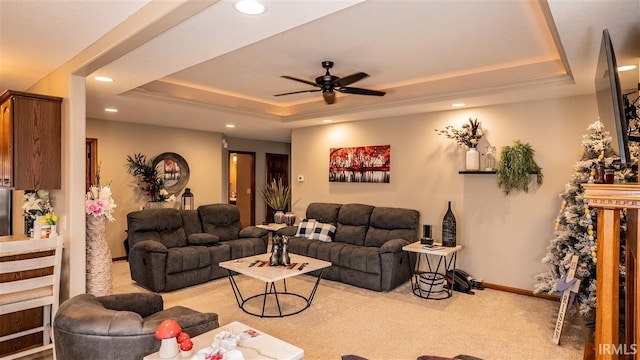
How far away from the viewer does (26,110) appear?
3020 millimetres

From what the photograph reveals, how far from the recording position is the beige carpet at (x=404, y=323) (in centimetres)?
303

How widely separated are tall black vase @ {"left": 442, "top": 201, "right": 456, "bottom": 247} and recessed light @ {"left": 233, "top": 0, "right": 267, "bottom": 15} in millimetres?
3572

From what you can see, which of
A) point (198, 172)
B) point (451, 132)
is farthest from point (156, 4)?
point (198, 172)

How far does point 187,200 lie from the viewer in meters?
6.87

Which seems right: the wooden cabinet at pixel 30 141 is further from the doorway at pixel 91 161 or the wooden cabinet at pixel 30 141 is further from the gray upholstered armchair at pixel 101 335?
the doorway at pixel 91 161

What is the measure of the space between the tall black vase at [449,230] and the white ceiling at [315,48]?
1.44 meters

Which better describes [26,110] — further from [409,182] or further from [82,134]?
[409,182]

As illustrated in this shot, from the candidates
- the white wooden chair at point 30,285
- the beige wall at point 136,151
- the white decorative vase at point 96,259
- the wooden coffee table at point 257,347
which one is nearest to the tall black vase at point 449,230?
the wooden coffee table at point 257,347

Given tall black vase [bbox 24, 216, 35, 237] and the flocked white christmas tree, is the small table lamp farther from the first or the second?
the flocked white christmas tree

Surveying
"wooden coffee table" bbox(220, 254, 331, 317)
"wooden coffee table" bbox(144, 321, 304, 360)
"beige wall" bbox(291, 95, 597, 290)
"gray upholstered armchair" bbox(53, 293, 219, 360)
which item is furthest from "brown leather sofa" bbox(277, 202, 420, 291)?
"gray upholstered armchair" bbox(53, 293, 219, 360)

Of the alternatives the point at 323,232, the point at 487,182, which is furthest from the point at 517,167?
the point at 323,232

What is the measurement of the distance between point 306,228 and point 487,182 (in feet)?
8.80

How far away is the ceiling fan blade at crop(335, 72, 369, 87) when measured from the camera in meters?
3.45

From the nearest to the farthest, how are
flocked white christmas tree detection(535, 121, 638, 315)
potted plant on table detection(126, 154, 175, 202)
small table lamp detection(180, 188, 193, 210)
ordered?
flocked white christmas tree detection(535, 121, 638, 315) < potted plant on table detection(126, 154, 175, 202) < small table lamp detection(180, 188, 193, 210)
